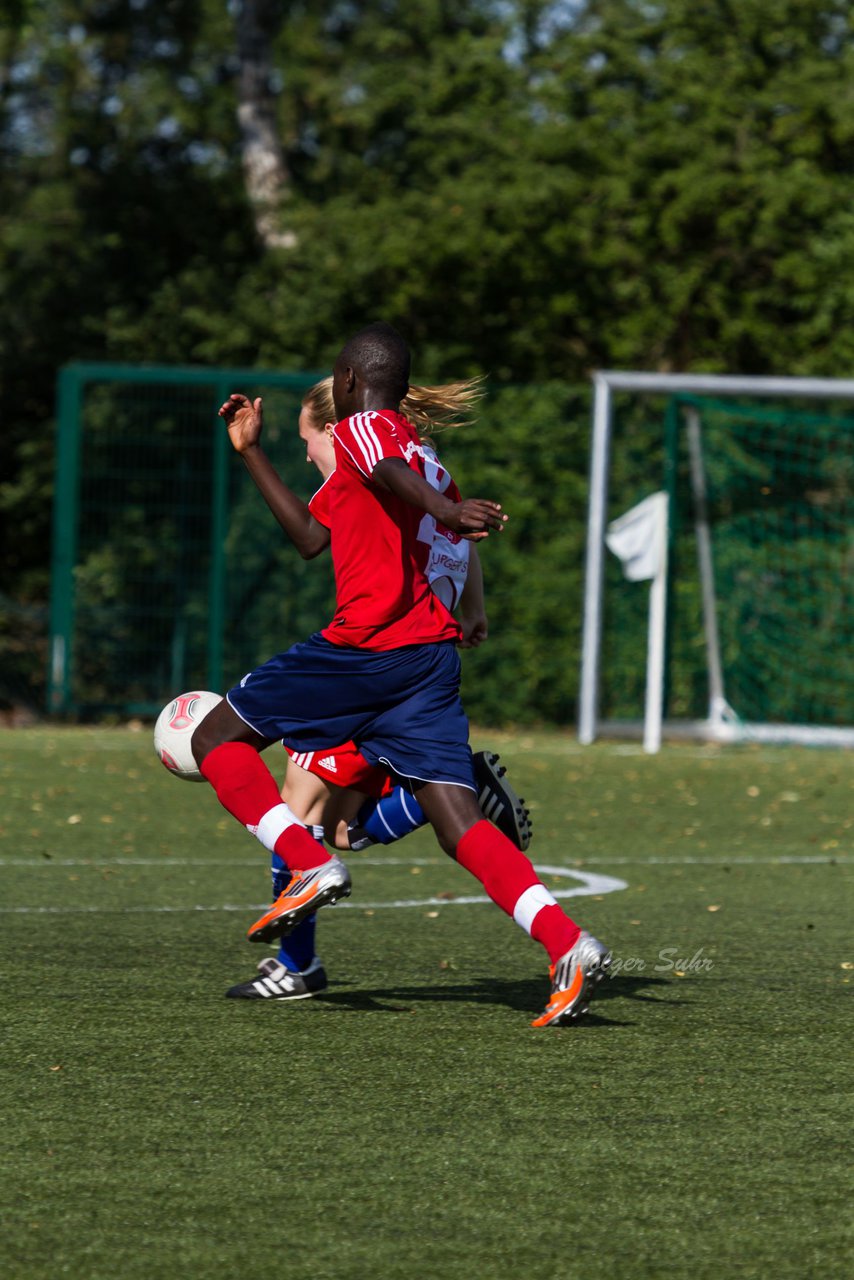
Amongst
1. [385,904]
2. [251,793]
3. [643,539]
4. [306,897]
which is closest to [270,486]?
[251,793]

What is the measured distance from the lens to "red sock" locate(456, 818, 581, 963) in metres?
4.93

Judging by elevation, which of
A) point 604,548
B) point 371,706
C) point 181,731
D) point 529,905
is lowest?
point 529,905

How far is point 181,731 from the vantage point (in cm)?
535

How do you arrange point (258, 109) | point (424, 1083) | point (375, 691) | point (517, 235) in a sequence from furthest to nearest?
point (258, 109) → point (517, 235) → point (375, 691) → point (424, 1083)

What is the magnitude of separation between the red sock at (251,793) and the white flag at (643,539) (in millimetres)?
9391

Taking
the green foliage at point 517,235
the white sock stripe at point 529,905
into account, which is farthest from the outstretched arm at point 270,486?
the green foliage at point 517,235

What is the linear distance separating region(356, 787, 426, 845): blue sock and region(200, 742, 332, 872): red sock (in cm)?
51

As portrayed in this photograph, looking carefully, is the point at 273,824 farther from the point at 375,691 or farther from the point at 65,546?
the point at 65,546

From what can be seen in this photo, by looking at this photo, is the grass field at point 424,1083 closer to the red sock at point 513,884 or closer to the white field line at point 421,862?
the white field line at point 421,862

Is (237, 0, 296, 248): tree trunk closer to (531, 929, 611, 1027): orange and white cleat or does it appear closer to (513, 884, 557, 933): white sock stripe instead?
(513, 884, 557, 933): white sock stripe

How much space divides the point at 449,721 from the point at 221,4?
2826cm

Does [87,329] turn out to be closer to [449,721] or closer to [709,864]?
[709,864]

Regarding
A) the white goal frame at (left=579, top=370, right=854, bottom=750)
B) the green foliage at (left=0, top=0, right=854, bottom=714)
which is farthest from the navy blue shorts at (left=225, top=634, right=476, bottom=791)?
the green foliage at (left=0, top=0, right=854, bottom=714)

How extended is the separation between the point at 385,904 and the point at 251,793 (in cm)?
245
